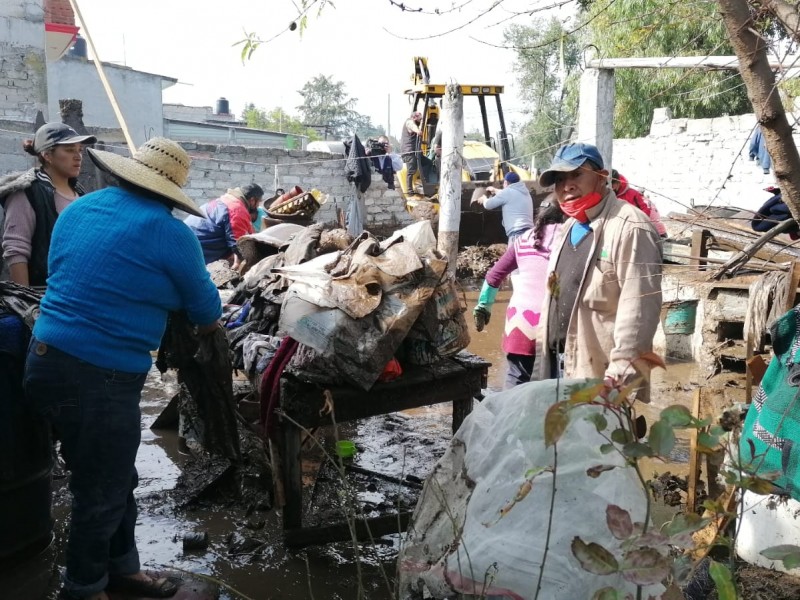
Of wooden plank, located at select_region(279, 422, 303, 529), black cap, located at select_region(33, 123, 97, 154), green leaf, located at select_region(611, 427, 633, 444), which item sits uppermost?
black cap, located at select_region(33, 123, 97, 154)

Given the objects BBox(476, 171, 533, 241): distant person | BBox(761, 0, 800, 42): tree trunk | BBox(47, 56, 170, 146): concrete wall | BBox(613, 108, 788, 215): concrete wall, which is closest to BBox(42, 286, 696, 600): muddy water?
BBox(761, 0, 800, 42): tree trunk

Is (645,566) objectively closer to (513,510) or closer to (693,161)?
(513,510)

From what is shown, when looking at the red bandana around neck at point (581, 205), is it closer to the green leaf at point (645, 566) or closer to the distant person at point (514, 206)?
the green leaf at point (645, 566)

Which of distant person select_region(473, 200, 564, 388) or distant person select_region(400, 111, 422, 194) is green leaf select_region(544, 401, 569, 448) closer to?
distant person select_region(473, 200, 564, 388)

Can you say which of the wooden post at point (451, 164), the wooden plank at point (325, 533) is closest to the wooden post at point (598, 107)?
the wooden post at point (451, 164)

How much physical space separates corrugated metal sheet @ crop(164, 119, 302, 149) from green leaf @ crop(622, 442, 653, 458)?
24759 mm

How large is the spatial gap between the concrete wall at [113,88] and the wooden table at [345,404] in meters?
21.4

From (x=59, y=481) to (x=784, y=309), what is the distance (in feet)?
14.0

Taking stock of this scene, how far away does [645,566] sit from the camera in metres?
1.41

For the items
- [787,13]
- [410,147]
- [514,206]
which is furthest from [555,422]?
[410,147]

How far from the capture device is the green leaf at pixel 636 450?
1476mm

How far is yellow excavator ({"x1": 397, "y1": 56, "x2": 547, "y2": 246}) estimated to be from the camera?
13898 mm

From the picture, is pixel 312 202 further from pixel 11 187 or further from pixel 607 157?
pixel 607 157

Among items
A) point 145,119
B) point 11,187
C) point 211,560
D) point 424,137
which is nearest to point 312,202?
point 11,187
